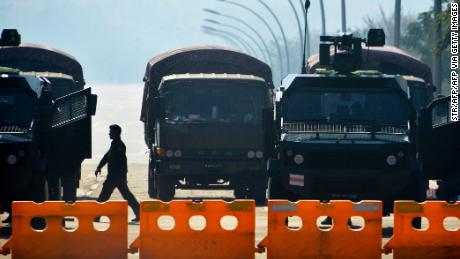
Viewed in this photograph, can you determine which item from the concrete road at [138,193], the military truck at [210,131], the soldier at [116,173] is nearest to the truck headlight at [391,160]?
the concrete road at [138,193]

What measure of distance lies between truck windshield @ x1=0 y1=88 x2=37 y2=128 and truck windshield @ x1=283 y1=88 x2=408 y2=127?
3668 millimetres

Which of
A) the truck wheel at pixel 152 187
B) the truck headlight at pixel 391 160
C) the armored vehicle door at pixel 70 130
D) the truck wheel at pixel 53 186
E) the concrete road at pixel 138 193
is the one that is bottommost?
the concrete road at pixel 138 193

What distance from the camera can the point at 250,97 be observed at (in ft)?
92.1

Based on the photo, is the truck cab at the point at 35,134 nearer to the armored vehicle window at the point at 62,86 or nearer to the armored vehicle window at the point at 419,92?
the armored vehicle window at the point at 62,86

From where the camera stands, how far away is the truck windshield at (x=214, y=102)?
2788 cm

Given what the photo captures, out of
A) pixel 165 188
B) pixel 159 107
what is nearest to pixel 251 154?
pixel 165 188

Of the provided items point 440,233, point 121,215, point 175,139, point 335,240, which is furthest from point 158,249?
point 175,139

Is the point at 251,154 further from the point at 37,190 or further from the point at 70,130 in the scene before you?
the point at 37,190

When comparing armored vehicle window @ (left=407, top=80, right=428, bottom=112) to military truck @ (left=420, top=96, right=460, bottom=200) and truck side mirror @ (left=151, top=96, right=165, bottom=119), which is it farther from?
military truck @ (left=420, top=96, right=460, bottom=200)

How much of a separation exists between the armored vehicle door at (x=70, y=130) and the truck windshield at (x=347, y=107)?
115 inches

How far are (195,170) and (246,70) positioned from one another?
8.51 feet

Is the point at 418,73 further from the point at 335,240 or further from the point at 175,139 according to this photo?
the point at 335,240

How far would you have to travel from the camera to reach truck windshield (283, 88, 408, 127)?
21.3 m

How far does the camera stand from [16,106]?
21.6 meters
